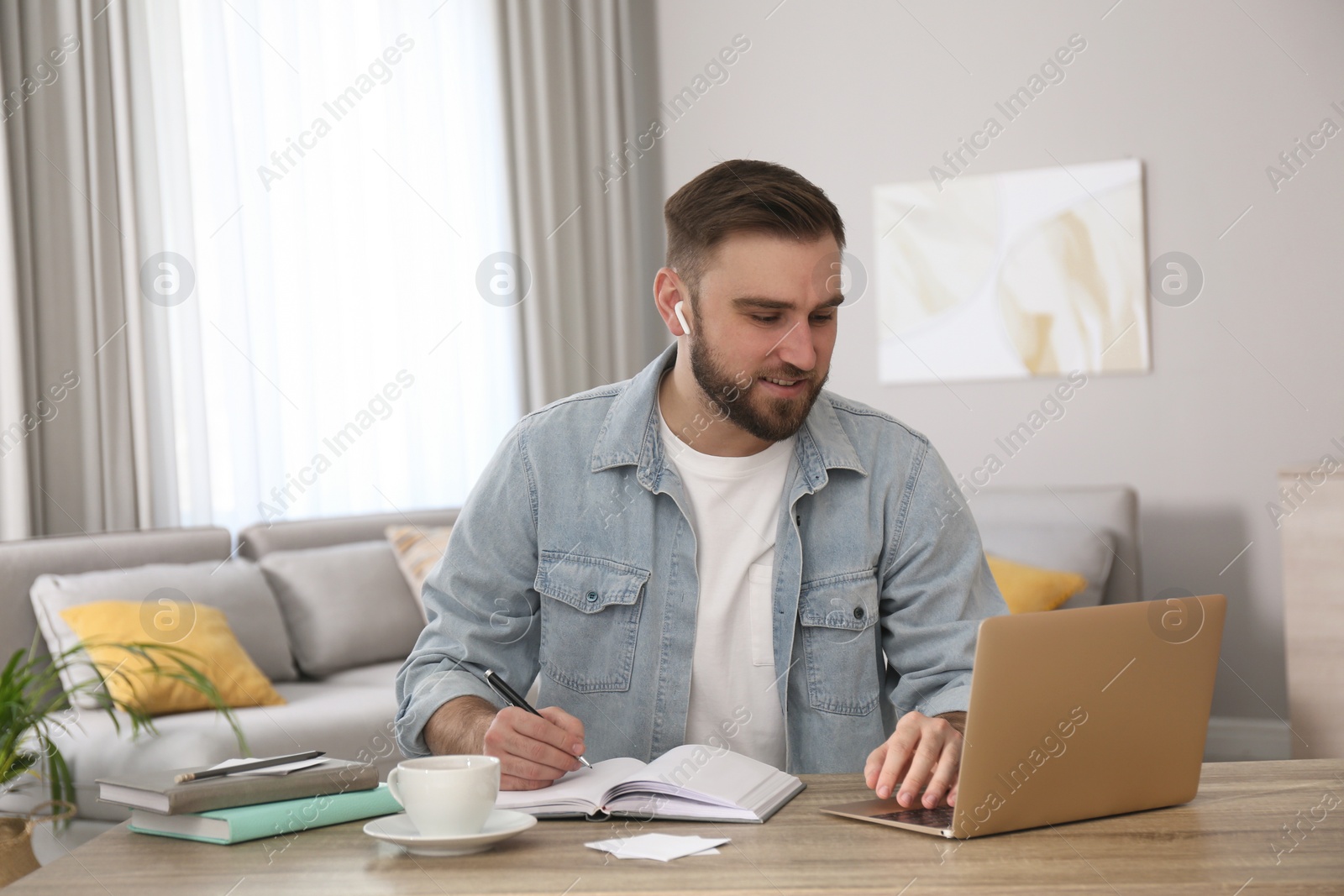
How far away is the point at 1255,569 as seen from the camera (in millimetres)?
3768

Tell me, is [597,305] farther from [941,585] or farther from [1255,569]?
[941,585]

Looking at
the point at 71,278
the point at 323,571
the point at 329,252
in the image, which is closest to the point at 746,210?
the point at 323,571

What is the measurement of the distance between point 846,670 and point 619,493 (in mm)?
365

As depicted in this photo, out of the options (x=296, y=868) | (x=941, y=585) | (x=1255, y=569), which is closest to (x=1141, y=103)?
(x=1255, y=569)

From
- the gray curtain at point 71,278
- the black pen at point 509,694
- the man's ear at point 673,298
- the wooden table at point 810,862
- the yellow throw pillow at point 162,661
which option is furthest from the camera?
the gray curtain at point 71,278

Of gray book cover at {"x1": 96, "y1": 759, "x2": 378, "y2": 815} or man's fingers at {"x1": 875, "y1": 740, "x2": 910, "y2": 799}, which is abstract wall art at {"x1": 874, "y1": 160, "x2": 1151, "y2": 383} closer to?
man's fingers at {"x1": 875, "y1": 740, "x2": 910, "y2": 799}

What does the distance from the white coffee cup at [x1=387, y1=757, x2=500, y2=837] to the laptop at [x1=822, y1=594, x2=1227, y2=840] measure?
0.31m

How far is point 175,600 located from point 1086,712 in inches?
97.0

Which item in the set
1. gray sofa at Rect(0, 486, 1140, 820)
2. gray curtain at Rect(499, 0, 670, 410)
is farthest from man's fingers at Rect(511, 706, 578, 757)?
gray curtain at Rect(499, 0, 670, 410)

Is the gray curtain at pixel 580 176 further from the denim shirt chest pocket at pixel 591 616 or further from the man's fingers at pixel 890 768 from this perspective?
the man's fingers at pixel 890 768

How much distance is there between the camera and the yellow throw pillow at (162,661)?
269cm

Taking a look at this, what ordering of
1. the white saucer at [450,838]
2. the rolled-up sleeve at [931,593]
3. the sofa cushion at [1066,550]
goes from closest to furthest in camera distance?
the white saucer at [450,838]
the rolled-up sleeve at [931,593]
the sofa cushion at [1066,550]

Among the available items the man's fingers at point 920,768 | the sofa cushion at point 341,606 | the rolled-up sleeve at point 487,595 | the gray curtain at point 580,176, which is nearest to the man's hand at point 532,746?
the rolled-up sleeve at point 487,595

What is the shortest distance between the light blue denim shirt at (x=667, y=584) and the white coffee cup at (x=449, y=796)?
47cm
